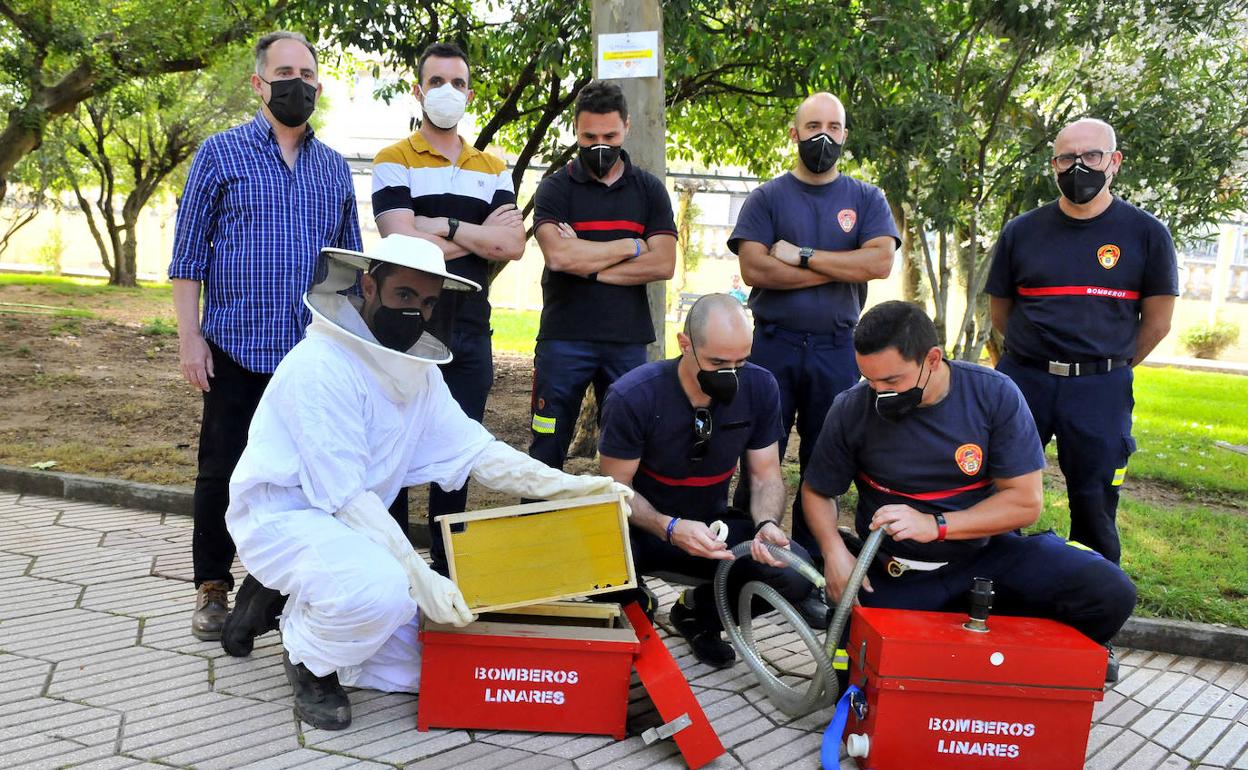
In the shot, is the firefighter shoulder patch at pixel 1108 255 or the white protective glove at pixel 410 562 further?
the firefighter shoulder patch at pixel 1108 255

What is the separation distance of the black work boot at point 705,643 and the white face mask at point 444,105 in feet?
7.70

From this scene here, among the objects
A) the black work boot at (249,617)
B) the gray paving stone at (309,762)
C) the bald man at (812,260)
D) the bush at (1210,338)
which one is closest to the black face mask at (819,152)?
the bald man at (812,260)

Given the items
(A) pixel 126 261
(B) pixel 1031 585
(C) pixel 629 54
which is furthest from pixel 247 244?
(A) pixel 126 261

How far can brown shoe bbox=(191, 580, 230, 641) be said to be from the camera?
4.09m

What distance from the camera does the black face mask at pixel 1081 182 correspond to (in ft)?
14.0

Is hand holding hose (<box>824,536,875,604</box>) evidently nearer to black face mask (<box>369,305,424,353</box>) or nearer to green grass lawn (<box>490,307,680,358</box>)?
black face mask (<box>369,305,424,353</box>)

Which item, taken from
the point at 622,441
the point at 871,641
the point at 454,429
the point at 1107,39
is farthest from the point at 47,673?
the point at 1107,39

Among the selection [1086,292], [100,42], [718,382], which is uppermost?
[100,42]

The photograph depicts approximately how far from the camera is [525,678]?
3.39 m

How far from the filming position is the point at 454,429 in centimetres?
383

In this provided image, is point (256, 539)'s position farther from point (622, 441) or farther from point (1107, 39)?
point (1107, 39)

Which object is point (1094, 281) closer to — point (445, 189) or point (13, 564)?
point (445, 189)

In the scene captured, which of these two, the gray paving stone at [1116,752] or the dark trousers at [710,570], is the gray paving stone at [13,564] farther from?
the gray paving stone at [1116,752]

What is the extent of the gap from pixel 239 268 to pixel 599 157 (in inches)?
64.9
